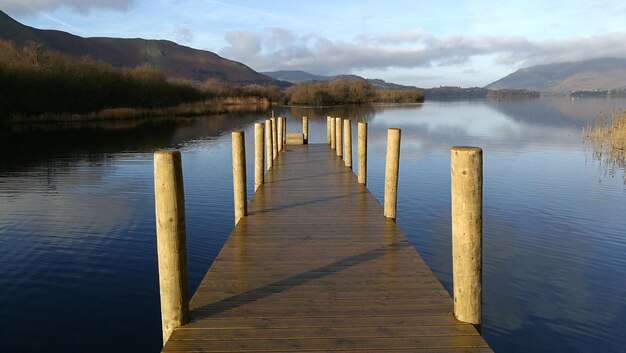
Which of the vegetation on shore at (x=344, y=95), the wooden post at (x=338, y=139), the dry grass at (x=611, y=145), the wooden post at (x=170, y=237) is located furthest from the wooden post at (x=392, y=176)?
the vegetation on shore at (x=344, y=95)

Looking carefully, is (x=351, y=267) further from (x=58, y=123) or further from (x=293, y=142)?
(x=58, y=123)

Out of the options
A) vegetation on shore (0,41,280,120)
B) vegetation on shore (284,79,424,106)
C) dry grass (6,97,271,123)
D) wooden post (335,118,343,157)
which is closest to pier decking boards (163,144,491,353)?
wooden post (335,118,343,157)

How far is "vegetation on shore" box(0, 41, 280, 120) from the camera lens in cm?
4524

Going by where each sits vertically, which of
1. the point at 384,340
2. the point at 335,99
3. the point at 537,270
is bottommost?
the point at 537,270

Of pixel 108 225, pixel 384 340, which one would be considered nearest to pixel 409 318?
pixel 384 340

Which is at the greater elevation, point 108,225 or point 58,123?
point 58,123

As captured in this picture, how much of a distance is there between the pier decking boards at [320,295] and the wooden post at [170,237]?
0.19 m

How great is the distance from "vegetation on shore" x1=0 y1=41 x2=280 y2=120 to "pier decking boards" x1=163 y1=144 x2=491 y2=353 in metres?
47.3

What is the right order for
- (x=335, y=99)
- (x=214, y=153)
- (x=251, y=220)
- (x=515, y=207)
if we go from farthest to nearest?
(x=335, y=99)
(x=214, y=153)
(x=515, y=207)
(x=251, y=220)

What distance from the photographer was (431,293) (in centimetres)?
501

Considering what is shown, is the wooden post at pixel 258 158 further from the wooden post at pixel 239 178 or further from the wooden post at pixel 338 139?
the wooden post at pixel 338 139

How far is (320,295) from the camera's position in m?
4.99

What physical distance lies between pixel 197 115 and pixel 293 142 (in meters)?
47.5

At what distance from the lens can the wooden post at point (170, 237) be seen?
14.1ft
